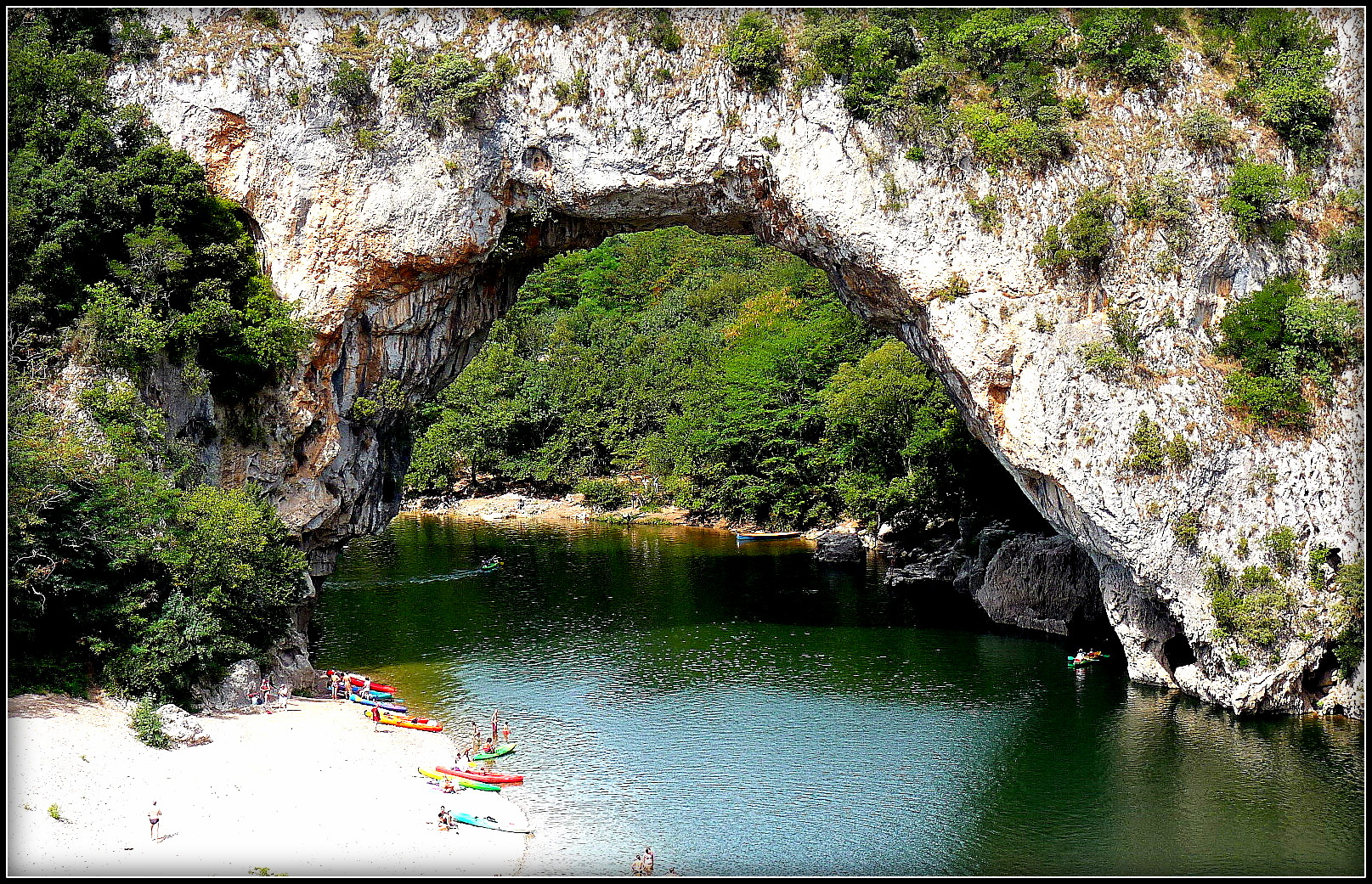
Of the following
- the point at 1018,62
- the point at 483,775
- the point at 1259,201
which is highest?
the point at 1018,62

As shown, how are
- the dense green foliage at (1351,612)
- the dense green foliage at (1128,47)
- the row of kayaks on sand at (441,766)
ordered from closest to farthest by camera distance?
the row of kayaks on sand at (441,766) → the dense green foliage at (1351,612) → the dense green foliage at (1128,47)

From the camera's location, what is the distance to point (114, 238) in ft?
86.6

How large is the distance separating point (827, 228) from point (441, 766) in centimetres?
1535

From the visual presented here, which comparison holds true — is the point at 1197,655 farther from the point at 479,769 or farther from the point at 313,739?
the point at 313,739

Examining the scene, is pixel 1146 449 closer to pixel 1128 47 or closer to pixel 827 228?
pixel 827 228

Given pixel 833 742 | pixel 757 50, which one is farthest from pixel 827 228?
pixel 833 742

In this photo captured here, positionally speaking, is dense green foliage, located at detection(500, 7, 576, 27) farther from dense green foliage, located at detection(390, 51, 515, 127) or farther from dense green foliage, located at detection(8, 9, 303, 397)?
dense green foliage, located at detection(8, 9, 303, 397)

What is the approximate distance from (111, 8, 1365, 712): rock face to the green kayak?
903 centimetres

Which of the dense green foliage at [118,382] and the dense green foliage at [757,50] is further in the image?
the dense green foliage at [757,50]

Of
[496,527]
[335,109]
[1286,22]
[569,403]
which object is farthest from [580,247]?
[569,403]

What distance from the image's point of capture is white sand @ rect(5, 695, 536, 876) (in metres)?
18.1

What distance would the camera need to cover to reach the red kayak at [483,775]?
22391 millimetres

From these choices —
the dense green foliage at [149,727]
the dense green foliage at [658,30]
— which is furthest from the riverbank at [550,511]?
the dense green foliage at [149,727]

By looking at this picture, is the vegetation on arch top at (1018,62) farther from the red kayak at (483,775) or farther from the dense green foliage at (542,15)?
the red kayak at (483,775)
